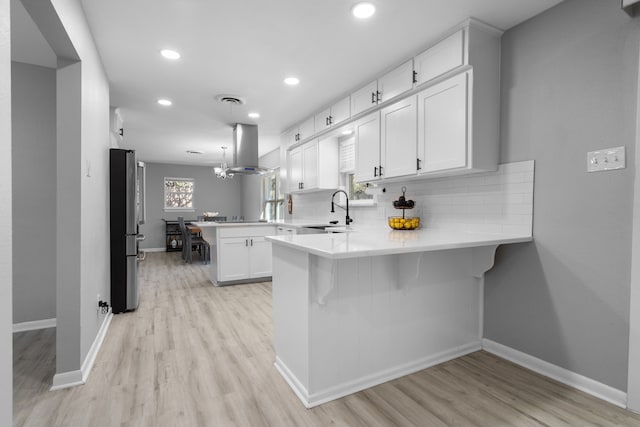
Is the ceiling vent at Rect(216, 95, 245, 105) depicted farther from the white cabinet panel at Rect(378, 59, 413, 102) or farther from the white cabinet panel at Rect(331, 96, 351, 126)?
the white cabinet panel at Rect(378, 59, 413, 102)

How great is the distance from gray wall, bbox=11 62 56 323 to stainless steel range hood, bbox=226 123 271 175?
2.37 metres

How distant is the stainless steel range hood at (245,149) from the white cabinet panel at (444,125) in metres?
2.96

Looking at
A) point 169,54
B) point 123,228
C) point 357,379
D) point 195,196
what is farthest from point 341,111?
point 195,196

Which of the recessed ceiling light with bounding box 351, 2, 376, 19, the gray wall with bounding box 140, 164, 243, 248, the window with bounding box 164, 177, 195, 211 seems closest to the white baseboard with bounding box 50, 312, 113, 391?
the recessed ceiling light with bounding box 351, 2, 376, 19

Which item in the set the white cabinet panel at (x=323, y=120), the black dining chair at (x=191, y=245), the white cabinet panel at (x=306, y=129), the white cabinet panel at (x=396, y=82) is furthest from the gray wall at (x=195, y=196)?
the white cabinet panel at (x=396, y=82)

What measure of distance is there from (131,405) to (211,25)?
99.2 inches

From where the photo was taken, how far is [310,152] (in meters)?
4.54

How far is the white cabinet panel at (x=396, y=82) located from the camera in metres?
2.72

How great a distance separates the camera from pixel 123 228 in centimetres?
325

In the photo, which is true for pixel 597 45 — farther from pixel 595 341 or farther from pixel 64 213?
pixel 64 213

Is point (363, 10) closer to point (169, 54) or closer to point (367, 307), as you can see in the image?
point (169, 54)

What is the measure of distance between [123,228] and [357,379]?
275cm

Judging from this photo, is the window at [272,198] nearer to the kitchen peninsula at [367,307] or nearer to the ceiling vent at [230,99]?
the ceiling vent at [230,99]

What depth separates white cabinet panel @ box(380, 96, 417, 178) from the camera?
8.89ft
